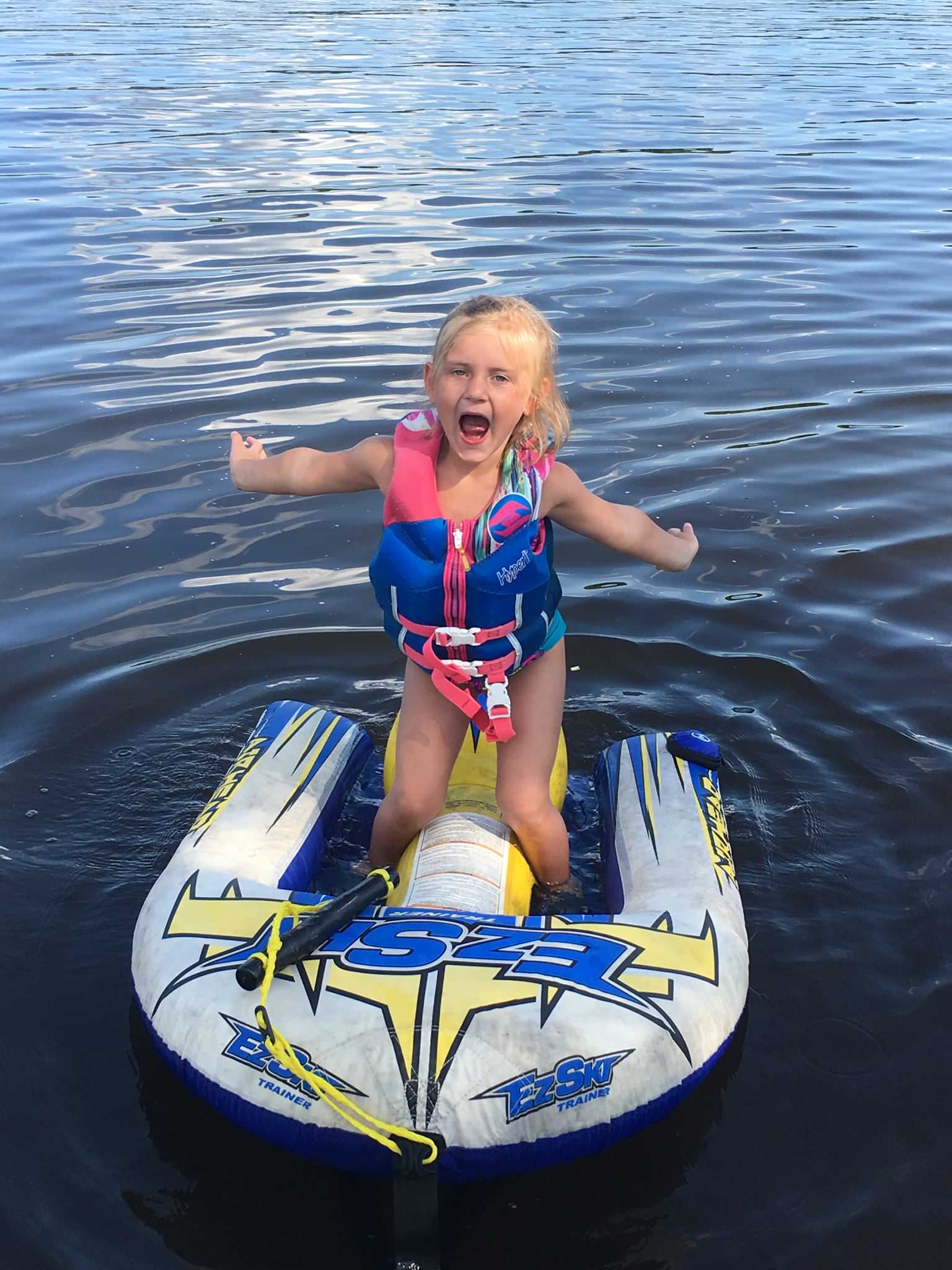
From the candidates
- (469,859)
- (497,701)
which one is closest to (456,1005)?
(469,859)

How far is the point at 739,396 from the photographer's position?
773cm

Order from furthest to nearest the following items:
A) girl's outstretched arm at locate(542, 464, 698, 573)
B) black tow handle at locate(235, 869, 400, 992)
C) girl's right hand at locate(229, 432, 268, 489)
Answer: girl's right hand at locate(229, 432, 268, 489) → girl's outstretched arm at locate(542, 464, 698, 573) → black tow handle at locate(235, 869, 400, 992)

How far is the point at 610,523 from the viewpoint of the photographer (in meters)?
3.84

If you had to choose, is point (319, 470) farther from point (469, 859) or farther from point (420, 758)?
point (469, 859)

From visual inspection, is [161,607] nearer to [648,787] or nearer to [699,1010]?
[648,787]

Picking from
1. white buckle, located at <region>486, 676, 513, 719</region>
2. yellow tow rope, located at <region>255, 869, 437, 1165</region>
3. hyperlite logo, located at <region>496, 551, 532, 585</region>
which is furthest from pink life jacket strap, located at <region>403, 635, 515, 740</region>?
yellow tow rope, located at <region>255, 869, 437, 1165</region>

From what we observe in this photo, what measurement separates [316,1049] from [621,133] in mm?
14831

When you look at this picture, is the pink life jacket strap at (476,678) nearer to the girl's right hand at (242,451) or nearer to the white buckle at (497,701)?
the white buckle at (497,701)

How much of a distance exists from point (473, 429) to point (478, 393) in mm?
113

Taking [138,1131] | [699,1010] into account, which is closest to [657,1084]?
[699,1010]

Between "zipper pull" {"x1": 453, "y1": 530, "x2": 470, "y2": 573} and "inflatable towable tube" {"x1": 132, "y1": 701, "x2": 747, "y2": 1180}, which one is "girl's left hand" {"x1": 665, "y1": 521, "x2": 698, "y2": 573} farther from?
"inflatable towable tube" {"x1": 132, "y1": 701, "x2": 747, "y2": 1180}

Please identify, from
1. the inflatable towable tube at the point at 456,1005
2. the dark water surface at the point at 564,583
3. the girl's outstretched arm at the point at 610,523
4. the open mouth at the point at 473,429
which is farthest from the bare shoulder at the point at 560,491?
the dark water surface at the point at 564,583

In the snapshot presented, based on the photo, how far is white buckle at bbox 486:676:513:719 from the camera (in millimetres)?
3773

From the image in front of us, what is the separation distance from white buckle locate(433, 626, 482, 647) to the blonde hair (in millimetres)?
536
